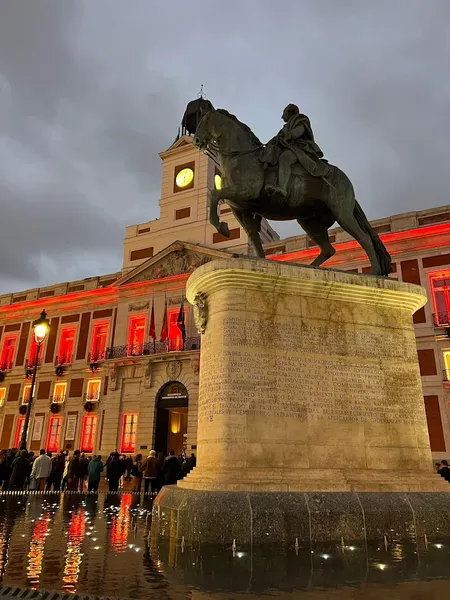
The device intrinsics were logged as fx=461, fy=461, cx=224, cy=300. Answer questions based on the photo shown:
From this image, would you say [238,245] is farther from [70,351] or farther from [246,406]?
[246,406]

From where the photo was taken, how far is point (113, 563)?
368 centimetres

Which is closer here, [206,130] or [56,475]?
[206,130]

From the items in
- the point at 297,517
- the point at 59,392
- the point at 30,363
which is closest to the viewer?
the point at 297,517

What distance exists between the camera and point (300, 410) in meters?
5.21

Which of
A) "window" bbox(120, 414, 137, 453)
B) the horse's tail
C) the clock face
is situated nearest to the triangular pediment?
the clock face

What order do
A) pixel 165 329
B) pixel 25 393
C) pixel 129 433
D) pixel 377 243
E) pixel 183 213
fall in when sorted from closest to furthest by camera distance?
pixel 377 243 < pixel 129 433 < pixel 165 329 < pixel 25 393 < pixel 183 213

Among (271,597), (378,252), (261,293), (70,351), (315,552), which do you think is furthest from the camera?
(70,351)

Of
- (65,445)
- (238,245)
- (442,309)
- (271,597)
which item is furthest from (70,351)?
(271,597)

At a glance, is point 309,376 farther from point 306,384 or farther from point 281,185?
point 281,185

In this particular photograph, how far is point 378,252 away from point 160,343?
19963 mm

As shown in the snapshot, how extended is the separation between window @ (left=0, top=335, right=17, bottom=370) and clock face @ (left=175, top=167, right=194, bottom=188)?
1548 cm

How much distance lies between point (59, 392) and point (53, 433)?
2503 millimetres

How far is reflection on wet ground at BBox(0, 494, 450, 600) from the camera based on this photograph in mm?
2984

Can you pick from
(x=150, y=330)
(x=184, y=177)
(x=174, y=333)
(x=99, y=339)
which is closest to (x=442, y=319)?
(x=174, y=333)
